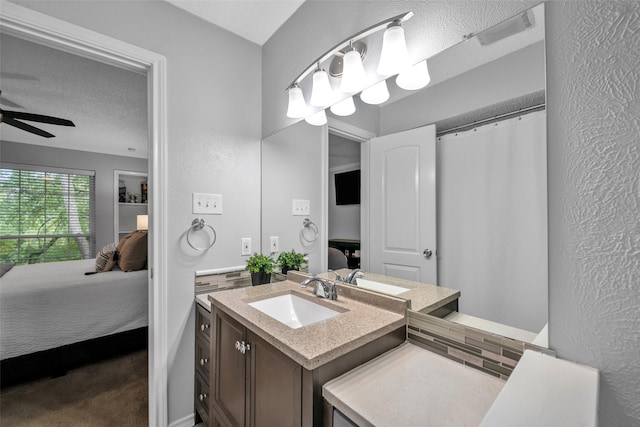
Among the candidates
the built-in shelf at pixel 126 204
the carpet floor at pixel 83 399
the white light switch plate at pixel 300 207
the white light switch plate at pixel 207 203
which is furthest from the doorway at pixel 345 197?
the built-in shelf at pixel 126 204

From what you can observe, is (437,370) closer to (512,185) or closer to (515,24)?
(512,185)

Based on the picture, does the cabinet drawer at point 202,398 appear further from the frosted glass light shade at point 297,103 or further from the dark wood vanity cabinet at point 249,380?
the frosted glass light shade at point 297,103

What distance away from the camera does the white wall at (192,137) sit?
1.49 m

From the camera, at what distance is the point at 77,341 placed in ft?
6.95

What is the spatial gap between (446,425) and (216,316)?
1060mm

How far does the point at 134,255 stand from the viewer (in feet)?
8.70

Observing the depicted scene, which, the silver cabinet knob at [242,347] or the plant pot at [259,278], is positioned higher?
the plant pot at [259,278]

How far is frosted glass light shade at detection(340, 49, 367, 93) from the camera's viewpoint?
1225mm

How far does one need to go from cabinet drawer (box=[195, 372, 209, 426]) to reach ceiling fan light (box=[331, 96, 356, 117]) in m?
1.60

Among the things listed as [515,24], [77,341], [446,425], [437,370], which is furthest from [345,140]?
[77,341]

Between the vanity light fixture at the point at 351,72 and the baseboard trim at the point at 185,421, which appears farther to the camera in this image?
the baseboard trim at the point at 185,421

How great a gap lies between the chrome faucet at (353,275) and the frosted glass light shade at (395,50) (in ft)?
2.83

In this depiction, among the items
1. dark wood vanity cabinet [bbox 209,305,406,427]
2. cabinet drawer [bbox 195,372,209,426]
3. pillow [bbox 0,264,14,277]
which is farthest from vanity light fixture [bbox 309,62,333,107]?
pillow [bbox 0,264,14,277]

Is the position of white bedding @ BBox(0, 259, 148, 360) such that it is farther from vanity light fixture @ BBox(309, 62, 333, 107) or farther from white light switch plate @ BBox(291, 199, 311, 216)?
vanity light fixture @ BBox(309, 62, 333, 107)
